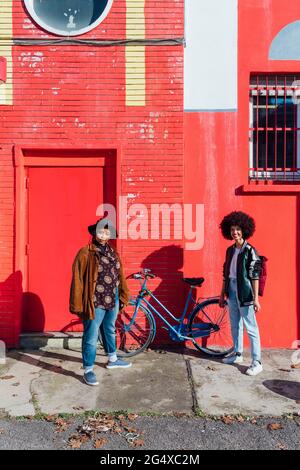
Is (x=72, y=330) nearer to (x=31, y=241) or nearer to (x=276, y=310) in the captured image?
(x=31, y=241)

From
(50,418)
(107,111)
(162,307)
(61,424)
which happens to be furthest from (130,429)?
(107,111)

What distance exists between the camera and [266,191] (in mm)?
6379

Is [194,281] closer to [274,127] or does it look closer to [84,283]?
[84,283]

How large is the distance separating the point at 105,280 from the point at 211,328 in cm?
175

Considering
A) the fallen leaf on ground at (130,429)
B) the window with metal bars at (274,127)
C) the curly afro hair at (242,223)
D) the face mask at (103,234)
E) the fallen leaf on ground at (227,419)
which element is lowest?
the fallen leaf on ground at (130,429)

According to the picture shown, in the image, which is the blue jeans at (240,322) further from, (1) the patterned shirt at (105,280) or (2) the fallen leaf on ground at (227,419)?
(1) the patterned shirt at (105,280)

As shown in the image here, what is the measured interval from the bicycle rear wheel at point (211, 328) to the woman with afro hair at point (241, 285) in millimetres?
316

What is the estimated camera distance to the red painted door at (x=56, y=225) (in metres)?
6.56

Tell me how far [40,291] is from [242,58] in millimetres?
4391

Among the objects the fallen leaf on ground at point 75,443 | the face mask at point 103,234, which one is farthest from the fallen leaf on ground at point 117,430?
the face mask at point 103,234
